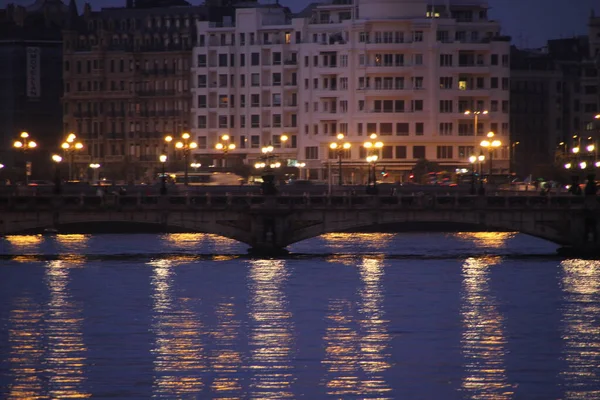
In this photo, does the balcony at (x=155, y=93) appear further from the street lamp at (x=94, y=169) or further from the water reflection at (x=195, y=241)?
the water reflection at (x=195, y=241)

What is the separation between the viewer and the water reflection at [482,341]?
60.6 meters

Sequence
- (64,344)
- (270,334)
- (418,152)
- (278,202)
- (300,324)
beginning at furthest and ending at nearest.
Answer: (418,152)
(278,202)
(300,324)
(270,334)
(64,344)

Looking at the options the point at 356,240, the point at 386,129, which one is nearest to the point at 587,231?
the point at 356,240

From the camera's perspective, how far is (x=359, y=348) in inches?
2717

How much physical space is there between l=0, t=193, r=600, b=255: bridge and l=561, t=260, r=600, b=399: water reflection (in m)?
3.19

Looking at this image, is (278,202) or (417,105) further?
(417,105)

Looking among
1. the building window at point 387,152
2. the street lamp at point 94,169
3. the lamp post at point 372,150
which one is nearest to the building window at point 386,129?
the building window at point 387,152

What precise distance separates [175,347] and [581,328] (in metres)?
16.5

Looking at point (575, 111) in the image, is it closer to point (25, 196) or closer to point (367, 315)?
point (25, 196)

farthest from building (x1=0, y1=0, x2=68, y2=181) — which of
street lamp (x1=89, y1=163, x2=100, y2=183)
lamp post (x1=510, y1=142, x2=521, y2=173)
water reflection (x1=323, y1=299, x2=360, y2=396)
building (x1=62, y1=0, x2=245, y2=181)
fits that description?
water reflection (x1=323, y1=299, x2=360, y2=396)

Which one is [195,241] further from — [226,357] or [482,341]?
[226,357]

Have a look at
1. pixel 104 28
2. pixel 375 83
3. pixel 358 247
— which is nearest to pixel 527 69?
pixel 375 83

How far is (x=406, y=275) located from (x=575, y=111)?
10229 cm

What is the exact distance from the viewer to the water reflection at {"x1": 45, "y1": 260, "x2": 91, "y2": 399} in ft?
198
